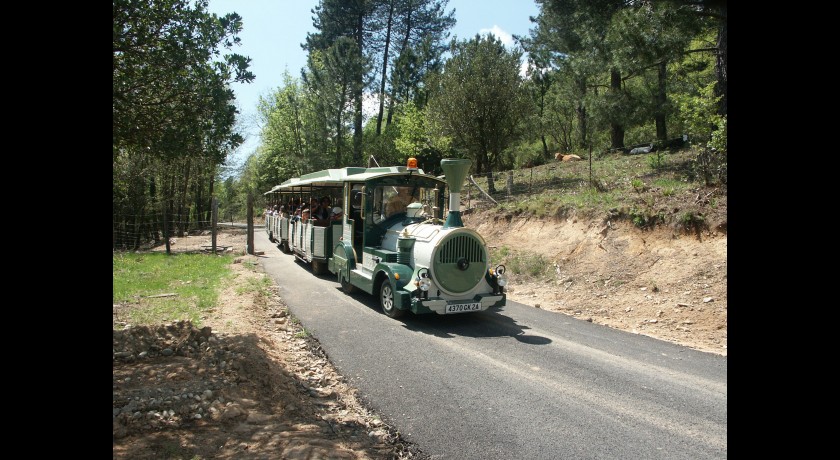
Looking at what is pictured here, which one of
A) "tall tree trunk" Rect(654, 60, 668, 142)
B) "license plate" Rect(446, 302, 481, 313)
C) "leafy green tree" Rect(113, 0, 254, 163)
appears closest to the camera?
"leafy green tree" Rect(113, 0, 254, 163)

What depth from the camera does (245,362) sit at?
575cm

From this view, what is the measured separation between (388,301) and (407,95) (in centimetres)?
3222

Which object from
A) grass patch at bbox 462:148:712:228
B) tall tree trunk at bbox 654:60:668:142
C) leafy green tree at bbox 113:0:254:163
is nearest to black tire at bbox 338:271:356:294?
leafy green tree at bbox 113:0:254:163

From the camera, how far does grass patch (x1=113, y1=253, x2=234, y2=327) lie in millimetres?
8273

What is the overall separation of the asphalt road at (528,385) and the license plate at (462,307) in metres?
0.29

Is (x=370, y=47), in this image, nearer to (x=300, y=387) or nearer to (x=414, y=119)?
(x=414, y=119)

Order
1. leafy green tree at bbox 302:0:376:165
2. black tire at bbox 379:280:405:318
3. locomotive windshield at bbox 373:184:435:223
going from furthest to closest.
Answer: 1. leafy green tree at bbox 302:0:376:165
2. locomotive windshield at bbox 373:184:435:223
3. black tire at bbox 379:280:405:318

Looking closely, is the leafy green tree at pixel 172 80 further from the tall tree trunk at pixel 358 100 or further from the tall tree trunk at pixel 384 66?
the tall tree trunk at pixel 384 66

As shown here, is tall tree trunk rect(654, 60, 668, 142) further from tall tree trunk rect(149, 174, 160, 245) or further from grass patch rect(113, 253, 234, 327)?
tall tree trunk rect(149, 174, 160, 245)

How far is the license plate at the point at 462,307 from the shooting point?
27.2 feet

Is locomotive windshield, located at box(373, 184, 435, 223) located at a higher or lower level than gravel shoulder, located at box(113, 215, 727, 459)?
higher

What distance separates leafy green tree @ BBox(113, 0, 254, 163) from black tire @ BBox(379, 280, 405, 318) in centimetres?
371
